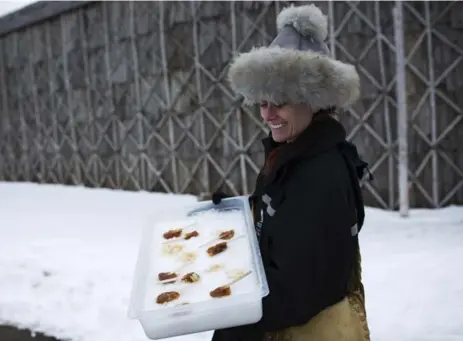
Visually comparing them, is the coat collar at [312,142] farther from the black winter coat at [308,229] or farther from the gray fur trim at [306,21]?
the gray fur trim at [306,21]

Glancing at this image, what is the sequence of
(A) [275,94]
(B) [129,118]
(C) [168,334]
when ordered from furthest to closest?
(B) [129,118]
(A) [275,94]
(C) [168,334]

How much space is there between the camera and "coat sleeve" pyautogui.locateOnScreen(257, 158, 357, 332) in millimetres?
1160

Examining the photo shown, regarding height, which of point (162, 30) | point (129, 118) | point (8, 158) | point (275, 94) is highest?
point (162, 30)

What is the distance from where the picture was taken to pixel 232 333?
140 cm

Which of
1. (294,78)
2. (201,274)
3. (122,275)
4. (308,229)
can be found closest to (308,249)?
(308,229)

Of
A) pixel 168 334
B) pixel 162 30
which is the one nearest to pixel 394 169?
pixel 162 30

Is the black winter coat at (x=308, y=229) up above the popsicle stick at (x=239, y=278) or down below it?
above

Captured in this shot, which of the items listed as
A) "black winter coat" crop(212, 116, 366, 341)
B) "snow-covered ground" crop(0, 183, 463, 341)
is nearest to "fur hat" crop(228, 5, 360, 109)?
"black winter coat" crop(212, 116, 366, 341)

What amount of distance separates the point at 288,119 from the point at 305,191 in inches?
9.6

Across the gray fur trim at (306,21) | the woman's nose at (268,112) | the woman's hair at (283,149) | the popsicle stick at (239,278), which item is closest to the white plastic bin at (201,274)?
the popsicle stick at (239,278)

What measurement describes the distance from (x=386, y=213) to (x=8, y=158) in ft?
27.2

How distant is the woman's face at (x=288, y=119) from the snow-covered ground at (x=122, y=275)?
1.91m

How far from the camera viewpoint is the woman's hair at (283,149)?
1.31m

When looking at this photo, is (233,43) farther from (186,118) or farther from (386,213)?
(386,213)
